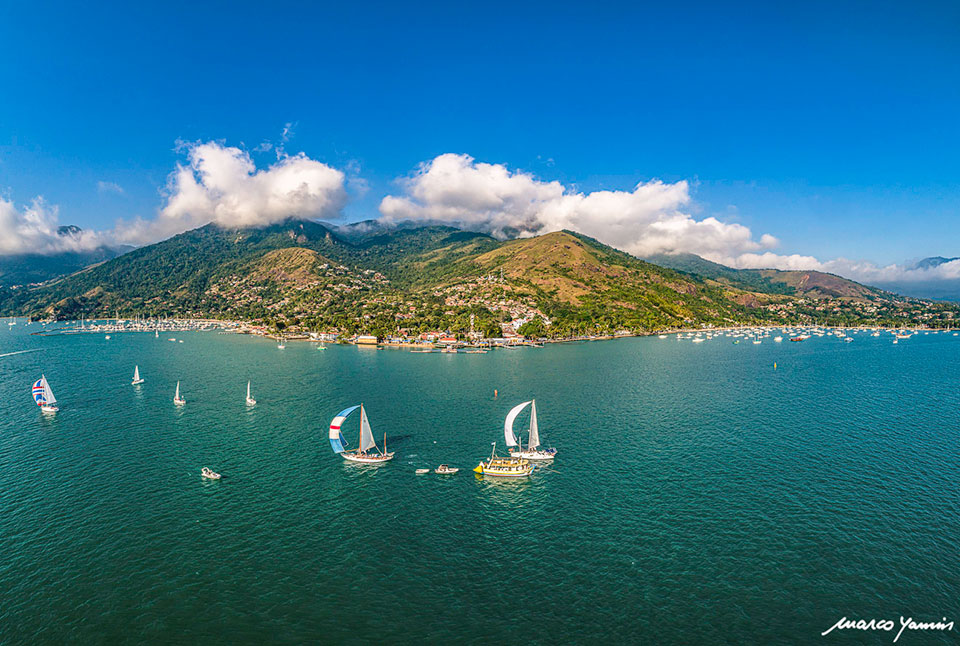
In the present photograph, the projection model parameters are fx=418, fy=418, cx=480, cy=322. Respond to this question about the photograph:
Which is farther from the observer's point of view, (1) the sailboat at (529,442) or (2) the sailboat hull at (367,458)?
(1) the sailboat at (529,442)

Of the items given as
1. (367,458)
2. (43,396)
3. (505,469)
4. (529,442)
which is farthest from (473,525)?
(43,396)

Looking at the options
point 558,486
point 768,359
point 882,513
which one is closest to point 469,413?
point 558,486

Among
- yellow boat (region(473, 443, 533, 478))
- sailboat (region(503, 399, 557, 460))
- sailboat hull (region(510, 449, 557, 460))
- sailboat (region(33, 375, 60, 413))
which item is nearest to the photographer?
yellow boat (region(473, 443, 533, 478))

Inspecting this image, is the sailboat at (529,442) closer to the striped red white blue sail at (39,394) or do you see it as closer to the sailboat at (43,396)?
the sailboat at (43,396)

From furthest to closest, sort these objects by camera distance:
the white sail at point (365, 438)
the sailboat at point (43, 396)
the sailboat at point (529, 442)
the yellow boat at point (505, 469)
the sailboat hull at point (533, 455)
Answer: the sailboat at point (43, 396), the sailboat hull at point (533, 455), the sailboat at point (529, 442), the white sail at point (365, 438), the yellow boat at point (505, 469)

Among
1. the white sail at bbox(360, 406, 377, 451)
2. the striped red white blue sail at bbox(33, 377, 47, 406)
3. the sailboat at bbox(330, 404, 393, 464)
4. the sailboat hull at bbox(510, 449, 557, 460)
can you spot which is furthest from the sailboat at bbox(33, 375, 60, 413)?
the sailboat hull at bbox(510, 449, 557, 460)

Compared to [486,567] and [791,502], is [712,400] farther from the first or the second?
[486,567]

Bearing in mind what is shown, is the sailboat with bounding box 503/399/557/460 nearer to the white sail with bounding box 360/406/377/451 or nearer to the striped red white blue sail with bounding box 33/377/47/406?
the white sail with bounding box 360/406/377/451

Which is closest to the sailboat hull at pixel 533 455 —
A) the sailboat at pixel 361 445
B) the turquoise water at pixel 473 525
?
the turquoise water at pixel 473 525

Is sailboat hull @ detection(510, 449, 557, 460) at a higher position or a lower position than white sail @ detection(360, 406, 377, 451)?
lower
